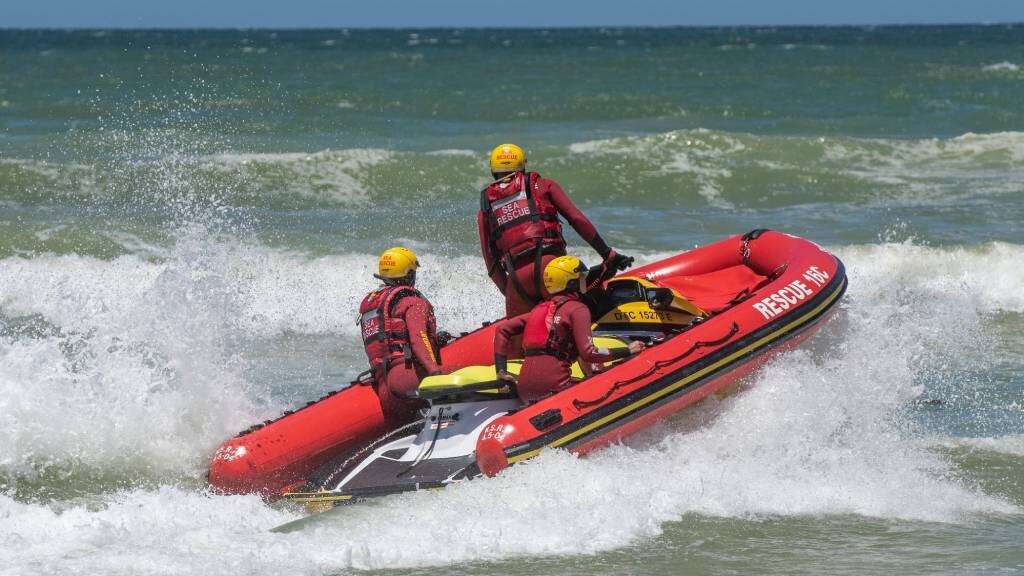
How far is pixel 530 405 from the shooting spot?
6867 millimetres

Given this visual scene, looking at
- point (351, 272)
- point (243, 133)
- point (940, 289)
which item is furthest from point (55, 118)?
point (940, 289)

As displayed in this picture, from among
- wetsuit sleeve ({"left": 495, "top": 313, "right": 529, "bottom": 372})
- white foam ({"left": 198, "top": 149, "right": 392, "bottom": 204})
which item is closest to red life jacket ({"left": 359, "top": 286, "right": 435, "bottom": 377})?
wetsuit sleeve ({"left": 495, "top": 313, "right": 529, "bottom": 372})

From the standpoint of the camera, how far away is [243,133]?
21188 millimetres

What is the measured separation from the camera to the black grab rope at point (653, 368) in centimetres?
684

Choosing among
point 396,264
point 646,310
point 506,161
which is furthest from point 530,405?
point 506,161

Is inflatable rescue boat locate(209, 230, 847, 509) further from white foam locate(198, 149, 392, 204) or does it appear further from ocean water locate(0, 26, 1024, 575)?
white foam locate(198, 149, 392, 204)

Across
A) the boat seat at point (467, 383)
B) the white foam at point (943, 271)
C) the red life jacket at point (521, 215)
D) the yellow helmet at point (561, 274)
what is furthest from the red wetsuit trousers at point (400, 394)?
the white foam at point (943, 271)

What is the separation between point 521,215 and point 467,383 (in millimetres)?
1214

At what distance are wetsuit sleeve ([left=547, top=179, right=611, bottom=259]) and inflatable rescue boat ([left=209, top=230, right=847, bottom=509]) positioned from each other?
245 mm

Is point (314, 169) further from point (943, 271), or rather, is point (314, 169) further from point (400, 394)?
point (400, 394)

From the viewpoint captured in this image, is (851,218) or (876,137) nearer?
(851,218)

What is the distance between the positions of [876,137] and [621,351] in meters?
16.3

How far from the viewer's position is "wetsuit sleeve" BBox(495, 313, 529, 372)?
7.01 m

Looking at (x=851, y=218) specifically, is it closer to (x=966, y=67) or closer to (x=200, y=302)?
(x=200, y=302)
